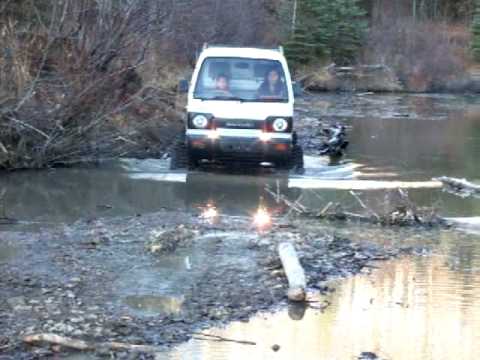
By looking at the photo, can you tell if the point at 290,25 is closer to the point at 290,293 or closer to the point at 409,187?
the point at 409,187

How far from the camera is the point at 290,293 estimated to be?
7.68m

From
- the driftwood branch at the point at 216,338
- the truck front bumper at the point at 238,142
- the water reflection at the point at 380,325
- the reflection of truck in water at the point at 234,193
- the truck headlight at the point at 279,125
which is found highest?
the truck headlight at the point at 279,125

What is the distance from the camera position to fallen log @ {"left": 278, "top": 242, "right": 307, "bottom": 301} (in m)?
7.68

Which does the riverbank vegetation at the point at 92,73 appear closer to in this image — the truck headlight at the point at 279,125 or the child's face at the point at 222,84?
the child's face at the point at 222,84

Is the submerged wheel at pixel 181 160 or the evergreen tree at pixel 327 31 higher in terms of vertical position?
the evergreen tree at pixel 327 31

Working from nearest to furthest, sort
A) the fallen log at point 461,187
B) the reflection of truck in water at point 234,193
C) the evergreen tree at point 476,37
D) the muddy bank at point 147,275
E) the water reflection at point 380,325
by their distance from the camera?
the water reflection at point 380,325 < the muddy bank at point 147,275 < the reflection of truck in water at point 234,193 < the fallen log at point 461,187 < the evergreen tree at point 476,37

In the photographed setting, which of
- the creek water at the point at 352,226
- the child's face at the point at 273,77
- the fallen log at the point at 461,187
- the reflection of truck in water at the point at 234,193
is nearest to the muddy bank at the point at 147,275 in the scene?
the creek water at the point at 352,226

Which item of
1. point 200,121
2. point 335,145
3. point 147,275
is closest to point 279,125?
point 200,121

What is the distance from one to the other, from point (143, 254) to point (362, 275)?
2.08 meters

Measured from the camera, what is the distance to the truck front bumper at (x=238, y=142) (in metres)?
14.9

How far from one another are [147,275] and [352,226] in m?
3.41

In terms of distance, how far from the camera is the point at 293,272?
8.07 metres

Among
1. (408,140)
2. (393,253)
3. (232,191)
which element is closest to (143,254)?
(393,253)

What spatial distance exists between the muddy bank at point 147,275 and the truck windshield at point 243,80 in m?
4.35
